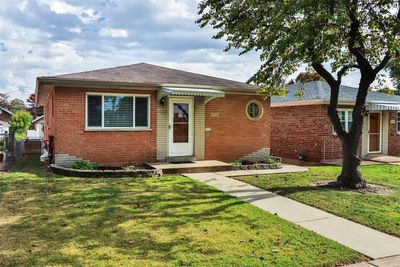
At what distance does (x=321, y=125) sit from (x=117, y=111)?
991 cm

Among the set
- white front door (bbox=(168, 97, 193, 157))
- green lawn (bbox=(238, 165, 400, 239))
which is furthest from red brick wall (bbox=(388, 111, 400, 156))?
white front door (bbox=(168, 97, 193, 157))

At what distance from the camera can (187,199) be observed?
820cm

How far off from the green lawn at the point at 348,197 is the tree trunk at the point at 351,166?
2.28 feet

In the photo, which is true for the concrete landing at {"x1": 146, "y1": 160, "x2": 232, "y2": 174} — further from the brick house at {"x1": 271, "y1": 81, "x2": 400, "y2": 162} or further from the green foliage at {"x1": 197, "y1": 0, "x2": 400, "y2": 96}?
Result: the brick house at {"x1": 271, "y1": 81, "x2": 400, "y2": 162}

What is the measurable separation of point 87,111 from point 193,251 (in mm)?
8918

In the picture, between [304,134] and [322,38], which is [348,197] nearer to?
[322,38]

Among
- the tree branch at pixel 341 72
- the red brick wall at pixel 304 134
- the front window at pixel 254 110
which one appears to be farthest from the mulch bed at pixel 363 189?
the red brick wall at pixel 304 134

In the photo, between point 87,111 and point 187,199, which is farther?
point 87,111

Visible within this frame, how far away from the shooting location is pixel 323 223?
263 inches

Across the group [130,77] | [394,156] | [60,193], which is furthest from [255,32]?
[394,156]

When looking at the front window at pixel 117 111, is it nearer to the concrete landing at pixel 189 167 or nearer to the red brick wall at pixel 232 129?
the concrete landing at pixel 189 167

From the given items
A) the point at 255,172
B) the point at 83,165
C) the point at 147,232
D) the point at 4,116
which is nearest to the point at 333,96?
the point at 255,172

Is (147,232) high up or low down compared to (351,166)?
down

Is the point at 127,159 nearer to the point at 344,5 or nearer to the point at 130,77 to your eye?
the point at 130,77
